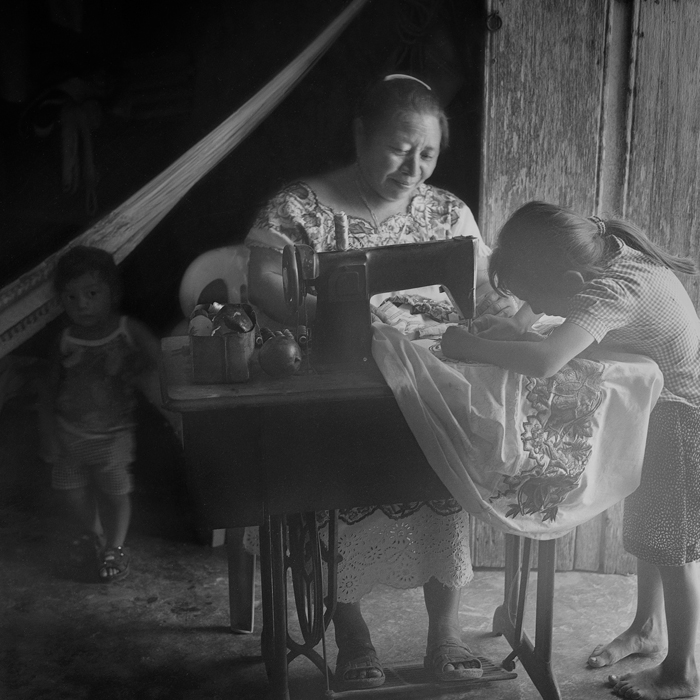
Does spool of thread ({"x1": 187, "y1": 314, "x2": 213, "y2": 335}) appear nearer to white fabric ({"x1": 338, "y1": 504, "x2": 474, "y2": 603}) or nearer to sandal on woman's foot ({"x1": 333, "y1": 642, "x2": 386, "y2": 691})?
white fabric ({"x1": 338, "y1": 504, "x2": 474, "y2": 603})

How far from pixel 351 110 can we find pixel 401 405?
1.17 m

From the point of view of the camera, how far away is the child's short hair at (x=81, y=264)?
97.2 inches

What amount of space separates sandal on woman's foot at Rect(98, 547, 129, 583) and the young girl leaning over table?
160 cm

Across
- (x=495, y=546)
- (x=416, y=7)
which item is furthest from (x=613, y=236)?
(x=495, y=546)

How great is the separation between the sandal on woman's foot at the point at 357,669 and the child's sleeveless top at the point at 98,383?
1.18m

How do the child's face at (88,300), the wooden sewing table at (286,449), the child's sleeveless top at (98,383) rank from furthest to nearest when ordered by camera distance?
the child's sleeveless top at (98,383), the child's face at (88,300), the wooden sewing table at (286,449)

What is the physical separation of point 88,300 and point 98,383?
0.32 metres

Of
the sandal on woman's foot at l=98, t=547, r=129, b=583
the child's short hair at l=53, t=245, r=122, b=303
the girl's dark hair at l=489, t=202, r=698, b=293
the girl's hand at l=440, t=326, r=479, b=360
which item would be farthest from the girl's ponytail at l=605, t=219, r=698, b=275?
the sandal on woman's foot at l=98, t=547, r=129, b=583

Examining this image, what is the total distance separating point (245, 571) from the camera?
7.91ft

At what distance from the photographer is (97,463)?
9.16ft

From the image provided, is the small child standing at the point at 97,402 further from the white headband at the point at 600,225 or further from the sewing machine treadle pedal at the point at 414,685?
the white headband at the point at 600,225

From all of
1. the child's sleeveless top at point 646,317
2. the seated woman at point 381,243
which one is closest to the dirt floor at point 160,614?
the seated woman at point 381,243

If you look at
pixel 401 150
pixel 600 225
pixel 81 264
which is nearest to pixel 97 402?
pixel 81 264

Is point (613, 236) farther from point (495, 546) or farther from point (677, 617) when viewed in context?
point (495, 546)
